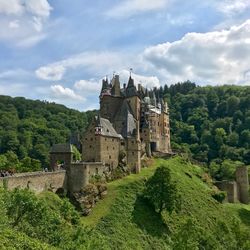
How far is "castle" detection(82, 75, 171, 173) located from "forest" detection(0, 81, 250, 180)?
29535mm

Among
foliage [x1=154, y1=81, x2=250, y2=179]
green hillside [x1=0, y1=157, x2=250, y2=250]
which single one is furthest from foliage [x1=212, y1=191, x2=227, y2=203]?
foliage [x1=154, y1=81, x2=250, y2=179]

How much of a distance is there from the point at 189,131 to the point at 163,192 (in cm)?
10514

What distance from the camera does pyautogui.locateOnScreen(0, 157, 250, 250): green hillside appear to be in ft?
134

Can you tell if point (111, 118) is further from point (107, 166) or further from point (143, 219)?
point (143, 219)

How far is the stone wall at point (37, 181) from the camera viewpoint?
5309cm

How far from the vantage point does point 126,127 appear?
273 feet

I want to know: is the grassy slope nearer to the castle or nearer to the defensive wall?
the defensive wall

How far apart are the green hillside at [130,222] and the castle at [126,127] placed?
4.38 metres

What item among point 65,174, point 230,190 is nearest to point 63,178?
point 65,174

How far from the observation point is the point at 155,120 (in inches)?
3836

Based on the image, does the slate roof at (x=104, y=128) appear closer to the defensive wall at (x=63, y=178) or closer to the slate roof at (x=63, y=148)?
the defensive wall at (x=63, y=178)

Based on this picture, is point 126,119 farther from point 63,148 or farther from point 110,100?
point 63,148

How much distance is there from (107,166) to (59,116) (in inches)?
4841

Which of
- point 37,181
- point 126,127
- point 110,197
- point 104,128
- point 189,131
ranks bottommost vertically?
point 110,197
